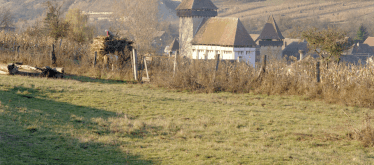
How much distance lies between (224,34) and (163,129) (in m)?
54.4

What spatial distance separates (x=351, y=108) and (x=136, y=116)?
780 cm

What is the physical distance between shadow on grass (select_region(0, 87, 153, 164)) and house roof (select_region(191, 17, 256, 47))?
51184mm

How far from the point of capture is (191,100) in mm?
13859

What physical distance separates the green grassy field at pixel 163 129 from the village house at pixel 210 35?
42.1m

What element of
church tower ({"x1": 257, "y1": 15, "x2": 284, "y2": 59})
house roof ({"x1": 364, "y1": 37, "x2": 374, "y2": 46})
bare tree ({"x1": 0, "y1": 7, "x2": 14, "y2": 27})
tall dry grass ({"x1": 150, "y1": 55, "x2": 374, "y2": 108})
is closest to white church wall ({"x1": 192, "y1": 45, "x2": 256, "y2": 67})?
church tower ({"x1": 257, "y1": 15, "x2": 284, "y2": 59})

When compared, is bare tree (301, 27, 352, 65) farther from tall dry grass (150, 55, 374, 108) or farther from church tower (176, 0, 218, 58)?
church tower (176, 0, 218, 58)

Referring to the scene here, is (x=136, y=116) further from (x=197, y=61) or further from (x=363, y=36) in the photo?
(x=363, y=36)

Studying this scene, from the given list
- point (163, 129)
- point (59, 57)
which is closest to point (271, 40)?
point (59, 57)

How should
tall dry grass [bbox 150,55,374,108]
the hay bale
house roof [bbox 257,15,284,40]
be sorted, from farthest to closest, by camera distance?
house roof [bbox 257,15,284,40] → the hay bale → tall dry grass [bbox 150,55,374,108]

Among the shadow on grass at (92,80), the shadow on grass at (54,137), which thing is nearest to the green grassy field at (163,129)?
the shadow on grass at (54,137)

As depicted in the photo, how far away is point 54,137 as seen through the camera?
24.2 feet

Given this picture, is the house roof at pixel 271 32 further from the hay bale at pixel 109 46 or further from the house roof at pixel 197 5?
the hay bale at pixel 109 46

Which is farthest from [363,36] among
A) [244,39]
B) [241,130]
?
[241,130]

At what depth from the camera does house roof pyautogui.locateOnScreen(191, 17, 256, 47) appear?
60.5 metres
